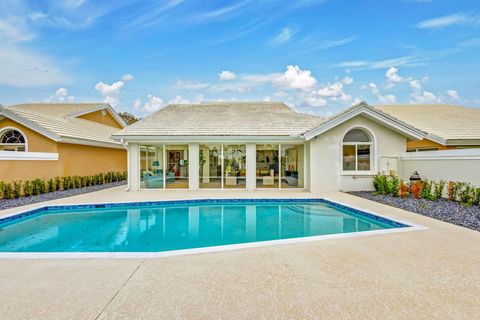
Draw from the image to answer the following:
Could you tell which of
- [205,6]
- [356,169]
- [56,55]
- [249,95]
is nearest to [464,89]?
[356,169]

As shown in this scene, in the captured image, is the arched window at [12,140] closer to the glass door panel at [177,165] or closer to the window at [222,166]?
the glass door panel at [177,165]

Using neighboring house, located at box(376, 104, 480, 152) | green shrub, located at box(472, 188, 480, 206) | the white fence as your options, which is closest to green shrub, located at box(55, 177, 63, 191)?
the white fence

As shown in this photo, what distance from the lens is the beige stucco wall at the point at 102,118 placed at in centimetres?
2420

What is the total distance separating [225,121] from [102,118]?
51.3ft

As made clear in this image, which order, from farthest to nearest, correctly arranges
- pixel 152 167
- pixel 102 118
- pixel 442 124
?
pixel 102 118 < pixel 442 124 < pixel 152 167

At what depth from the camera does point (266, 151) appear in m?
15.1

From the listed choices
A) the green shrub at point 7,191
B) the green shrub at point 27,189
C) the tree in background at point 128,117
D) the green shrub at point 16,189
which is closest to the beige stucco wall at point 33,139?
the green shrub at point 27,189

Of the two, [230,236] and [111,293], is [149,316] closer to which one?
[111,293]

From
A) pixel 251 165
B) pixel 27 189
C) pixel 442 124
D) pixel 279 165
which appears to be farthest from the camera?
pixel 442 124

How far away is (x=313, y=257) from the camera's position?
496 centimetres

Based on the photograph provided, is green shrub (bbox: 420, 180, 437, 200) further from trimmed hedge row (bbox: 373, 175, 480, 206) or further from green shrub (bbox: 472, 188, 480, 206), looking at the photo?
green shrub (bbox: 472, 188, 480, 206)

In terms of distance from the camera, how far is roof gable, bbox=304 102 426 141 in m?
13.3

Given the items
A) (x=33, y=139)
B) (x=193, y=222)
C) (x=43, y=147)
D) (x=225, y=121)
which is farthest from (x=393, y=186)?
(x=33, y=139)

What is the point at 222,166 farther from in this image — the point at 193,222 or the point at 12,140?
the point at 12,140
